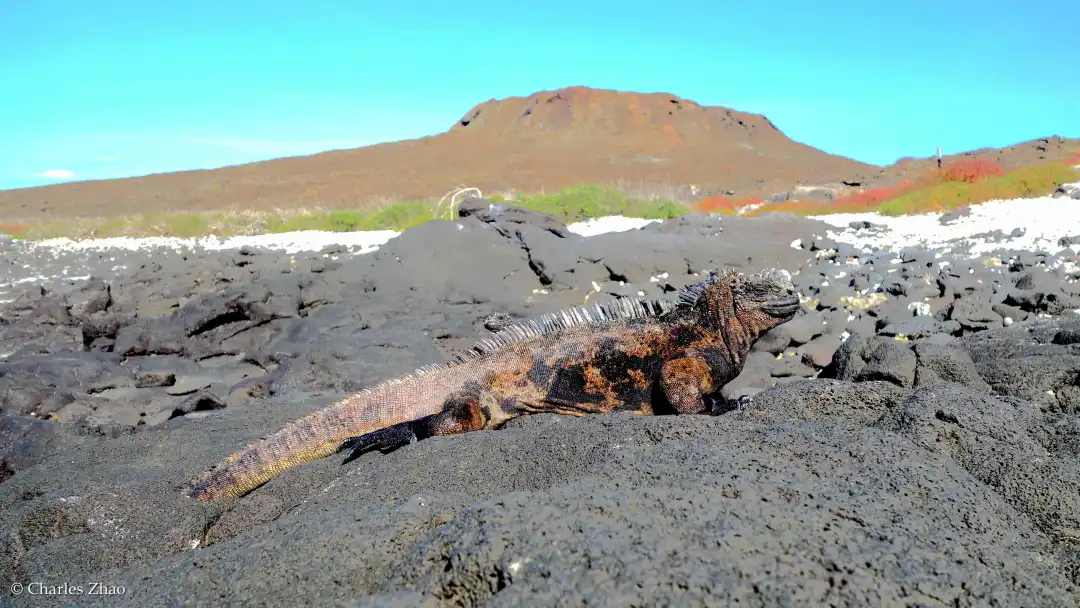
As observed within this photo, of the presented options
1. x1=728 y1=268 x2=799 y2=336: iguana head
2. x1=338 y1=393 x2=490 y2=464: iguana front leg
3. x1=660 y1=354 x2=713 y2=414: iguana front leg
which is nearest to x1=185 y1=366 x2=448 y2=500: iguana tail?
x1=338 y1=393 x2=490 y2=464: iguana front leg

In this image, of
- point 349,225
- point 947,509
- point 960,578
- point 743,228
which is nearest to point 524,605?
point 960,578

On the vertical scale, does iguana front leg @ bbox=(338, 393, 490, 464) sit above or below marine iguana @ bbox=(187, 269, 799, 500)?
below

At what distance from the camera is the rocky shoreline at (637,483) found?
1.67 m

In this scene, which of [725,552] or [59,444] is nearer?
[725,552]

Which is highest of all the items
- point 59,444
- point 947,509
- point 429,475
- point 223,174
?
point 223,174

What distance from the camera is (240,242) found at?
17.4m

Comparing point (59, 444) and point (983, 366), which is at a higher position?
point (983, 366)

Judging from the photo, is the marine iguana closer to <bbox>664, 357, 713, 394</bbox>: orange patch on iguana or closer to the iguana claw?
<bbox>664, 357, 713, 394</bbox>: orange patch on iguana

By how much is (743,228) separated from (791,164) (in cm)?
5369

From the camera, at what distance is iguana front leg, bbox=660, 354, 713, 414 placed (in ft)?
14.2

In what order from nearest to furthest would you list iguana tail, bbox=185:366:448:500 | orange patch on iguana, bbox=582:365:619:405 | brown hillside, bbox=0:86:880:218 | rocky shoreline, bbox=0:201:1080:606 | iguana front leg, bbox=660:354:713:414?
1. rocky shoreline, bbox=0:201:1080:606
2. iguana tail, bbox=185:366:448:500
3. iguana front leg, bbox=660:354:713:414
4. orange patch on iguana, bbox=582:365:619:405
5. brown hillside, bbox=0:86:880:218

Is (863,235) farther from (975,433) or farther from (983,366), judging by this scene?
(975,433)

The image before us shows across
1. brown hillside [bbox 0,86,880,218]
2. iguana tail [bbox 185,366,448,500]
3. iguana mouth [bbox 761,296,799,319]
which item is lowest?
iguana tail [bbox 185,366,448,500]

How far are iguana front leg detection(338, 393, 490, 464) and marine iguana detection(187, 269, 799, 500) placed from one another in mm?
11
